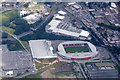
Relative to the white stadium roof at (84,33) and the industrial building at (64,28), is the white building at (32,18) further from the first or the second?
the white stadium roof at (84,33)

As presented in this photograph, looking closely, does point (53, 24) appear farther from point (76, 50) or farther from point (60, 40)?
point (76, 50)

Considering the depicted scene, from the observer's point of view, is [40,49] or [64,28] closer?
[40,49]

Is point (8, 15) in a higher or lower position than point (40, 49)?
higher

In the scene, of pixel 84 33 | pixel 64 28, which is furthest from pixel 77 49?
pixel 64 28

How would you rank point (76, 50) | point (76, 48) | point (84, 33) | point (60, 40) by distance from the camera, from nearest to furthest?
point (76, 50) < point (76, 48) < point (60, 40) < point (84, 33)

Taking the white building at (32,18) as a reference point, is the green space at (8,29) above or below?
below

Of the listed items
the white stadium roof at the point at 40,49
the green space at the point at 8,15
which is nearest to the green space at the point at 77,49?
the white stadium roof at the point at 40,49
